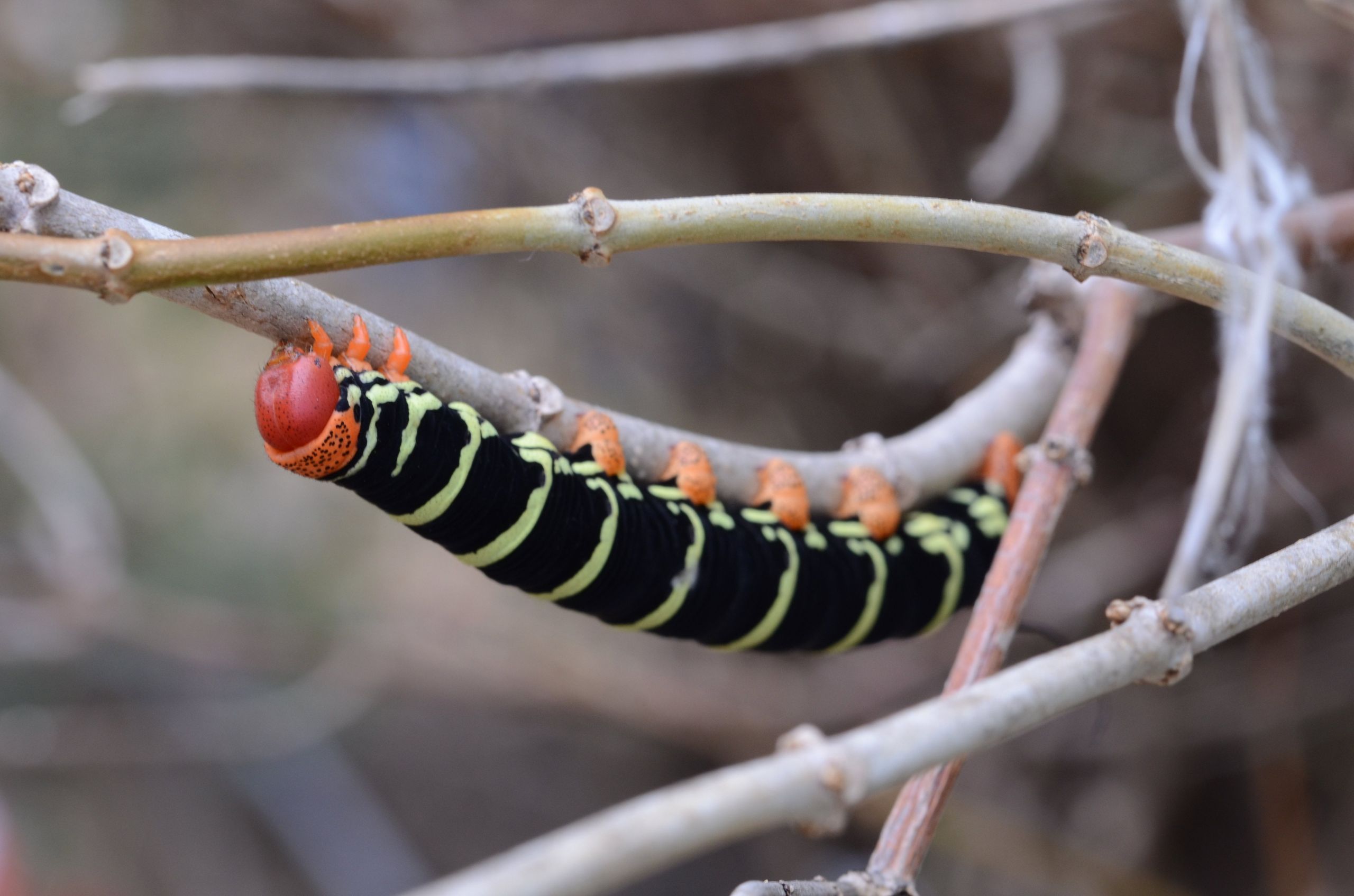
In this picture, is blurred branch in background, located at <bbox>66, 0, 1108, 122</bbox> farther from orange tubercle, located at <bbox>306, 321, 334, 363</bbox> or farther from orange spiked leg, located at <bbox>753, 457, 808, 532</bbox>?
orange tubercle, located at <bbox>306, 321, 334, 363</bbox>

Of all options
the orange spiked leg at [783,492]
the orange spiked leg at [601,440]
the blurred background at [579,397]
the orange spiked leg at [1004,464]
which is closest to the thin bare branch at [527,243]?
the orange spiked leg at [601,440]

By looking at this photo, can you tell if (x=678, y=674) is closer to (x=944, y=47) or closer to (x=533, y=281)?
(x=533, y=281)

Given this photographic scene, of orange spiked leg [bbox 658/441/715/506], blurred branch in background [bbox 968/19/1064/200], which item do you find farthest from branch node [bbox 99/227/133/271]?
blurred branch in background [bbox 968/19/1064/200]

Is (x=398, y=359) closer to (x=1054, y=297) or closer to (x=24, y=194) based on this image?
(x=24, y=194)

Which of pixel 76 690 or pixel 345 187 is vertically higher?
pixel 345 187

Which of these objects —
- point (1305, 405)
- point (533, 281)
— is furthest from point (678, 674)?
point (1305, 405)

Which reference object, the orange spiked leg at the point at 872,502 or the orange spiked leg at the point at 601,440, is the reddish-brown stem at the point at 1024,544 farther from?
the orange spiked leg at the point at 601,440
